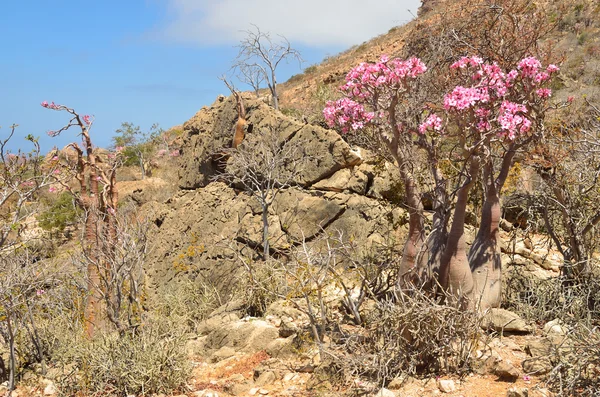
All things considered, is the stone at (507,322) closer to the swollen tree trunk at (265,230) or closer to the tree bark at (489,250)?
the tree bark at (489,250)

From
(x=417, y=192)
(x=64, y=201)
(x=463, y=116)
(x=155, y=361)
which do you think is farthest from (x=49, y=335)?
(x=64, y=201)

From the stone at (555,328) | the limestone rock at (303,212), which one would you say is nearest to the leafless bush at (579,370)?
the stone at (555,328)

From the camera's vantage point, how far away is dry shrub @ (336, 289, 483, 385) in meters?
5.12

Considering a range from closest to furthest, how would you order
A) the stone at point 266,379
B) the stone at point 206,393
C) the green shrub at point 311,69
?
the stone at point 206,393, the stone at point 266,379, the green shrub at point 311,69

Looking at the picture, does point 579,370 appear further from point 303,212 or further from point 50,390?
point 303,212

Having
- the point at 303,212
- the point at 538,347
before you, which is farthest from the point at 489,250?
the point at 303,212

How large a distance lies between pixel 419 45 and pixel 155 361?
25.4 feet

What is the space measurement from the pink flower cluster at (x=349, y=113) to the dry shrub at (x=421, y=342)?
195 cm

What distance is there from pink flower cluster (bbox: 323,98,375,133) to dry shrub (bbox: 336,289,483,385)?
195cm

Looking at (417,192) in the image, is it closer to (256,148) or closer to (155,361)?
(155,361)

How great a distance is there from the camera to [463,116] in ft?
17.1

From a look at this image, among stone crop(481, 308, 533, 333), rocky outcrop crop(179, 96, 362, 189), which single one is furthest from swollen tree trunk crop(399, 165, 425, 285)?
rocky outcrop crop(179, 96, 362, 189)

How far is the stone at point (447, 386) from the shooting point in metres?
4.89

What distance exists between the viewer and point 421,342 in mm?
5273
